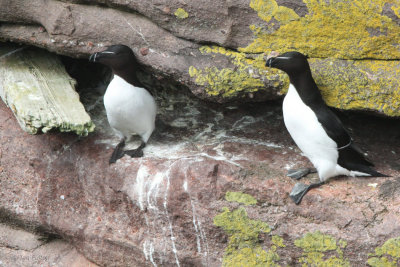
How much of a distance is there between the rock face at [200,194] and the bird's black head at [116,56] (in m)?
0.80

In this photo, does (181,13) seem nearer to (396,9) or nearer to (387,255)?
(396,9)

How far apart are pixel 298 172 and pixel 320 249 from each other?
63cm

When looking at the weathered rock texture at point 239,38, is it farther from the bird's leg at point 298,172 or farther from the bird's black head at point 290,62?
the bird's leg at point 298,172

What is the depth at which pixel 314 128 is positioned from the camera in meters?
4.23

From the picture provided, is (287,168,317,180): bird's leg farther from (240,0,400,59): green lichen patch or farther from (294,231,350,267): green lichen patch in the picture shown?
(240,0,400,59): green lichen patch

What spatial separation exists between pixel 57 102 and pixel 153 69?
90cm

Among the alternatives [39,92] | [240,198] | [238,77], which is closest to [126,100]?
[39,92]

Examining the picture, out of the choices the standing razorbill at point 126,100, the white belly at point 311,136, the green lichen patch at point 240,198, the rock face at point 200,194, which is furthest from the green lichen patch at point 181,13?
the green lichen patch at point 240,198

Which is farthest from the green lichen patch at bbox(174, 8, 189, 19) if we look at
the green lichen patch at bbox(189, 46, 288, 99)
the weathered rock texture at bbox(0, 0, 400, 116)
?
the green lichen patch at bbox(189, 46, 288, 99)

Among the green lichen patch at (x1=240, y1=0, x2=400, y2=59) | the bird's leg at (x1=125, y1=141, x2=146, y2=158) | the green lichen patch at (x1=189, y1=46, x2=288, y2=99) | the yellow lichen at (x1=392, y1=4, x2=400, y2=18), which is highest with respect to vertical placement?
the yellow lichen at (x1=392, y1=4, x2=400, y2=18)

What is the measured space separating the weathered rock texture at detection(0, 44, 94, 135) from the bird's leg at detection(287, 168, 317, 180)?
1673 millimetres

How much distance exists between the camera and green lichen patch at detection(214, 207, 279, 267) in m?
4.31

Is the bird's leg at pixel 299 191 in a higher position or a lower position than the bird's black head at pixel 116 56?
lower

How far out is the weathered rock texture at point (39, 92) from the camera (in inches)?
184
